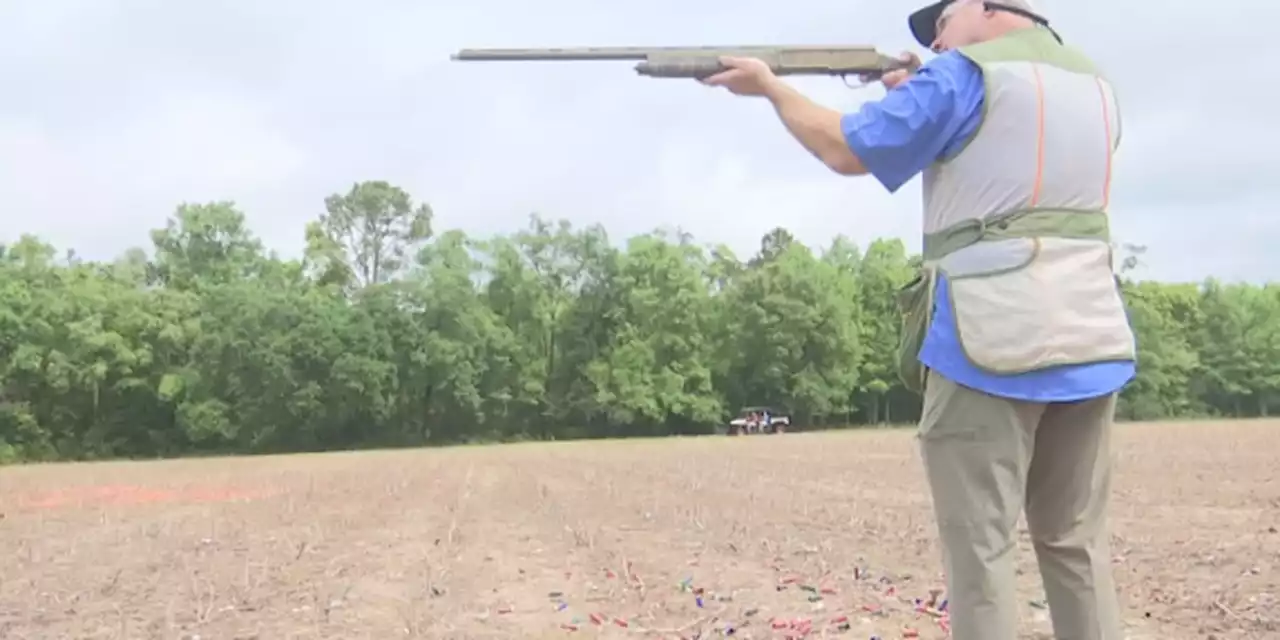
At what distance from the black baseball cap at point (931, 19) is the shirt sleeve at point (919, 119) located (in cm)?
32

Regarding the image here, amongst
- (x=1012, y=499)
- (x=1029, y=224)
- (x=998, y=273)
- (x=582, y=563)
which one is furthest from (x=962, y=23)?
(x=582, y=563)

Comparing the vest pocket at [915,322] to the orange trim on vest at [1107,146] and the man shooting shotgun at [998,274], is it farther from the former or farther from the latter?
the orange trim on vest at [1107,146]

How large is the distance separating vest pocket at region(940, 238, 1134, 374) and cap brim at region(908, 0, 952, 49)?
0.76 meters

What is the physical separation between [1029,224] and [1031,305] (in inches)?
8.1

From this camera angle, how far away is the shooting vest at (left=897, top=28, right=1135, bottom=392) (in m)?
2.66

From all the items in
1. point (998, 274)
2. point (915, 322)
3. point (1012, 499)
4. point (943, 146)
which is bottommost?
point (1012, 499)

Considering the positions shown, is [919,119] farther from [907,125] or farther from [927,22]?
[927,22]

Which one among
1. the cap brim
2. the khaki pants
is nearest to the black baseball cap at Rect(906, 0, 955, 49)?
the cap brim

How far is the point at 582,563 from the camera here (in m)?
8.35

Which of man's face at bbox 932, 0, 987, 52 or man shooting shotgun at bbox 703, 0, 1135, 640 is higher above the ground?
man's face at bbox 932, 0, 987, 52

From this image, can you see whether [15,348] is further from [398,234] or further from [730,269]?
[730,269]

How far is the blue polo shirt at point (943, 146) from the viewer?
268 cm

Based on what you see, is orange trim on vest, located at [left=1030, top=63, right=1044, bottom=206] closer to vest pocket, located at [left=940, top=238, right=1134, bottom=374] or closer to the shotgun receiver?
vest pocket, located at [left=940, top=238, right=1134, bottom=374]

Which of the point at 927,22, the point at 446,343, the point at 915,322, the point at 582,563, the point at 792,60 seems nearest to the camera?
the point at 915,322
